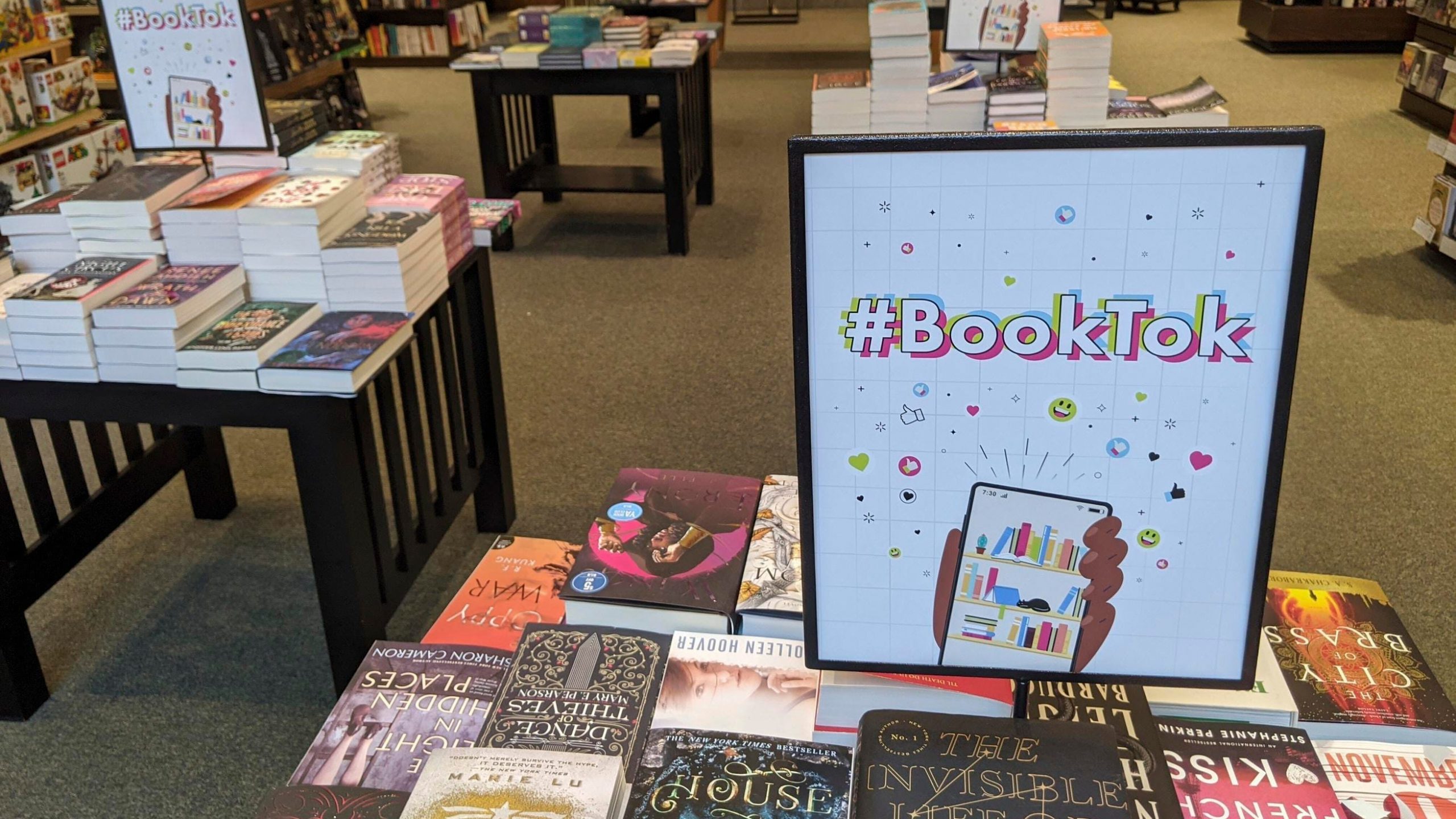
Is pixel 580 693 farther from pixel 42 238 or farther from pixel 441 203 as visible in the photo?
pixel 42 238

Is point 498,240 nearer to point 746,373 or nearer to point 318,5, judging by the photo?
point 746,373

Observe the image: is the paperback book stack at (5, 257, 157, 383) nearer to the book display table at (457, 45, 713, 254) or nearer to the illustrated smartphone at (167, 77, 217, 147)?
the illustrated smartphone at (167, 77, 217, 147)

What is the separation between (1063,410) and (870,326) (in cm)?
18

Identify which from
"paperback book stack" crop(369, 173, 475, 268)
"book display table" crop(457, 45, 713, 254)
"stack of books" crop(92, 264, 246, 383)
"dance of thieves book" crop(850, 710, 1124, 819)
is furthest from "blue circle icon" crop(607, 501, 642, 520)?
"book display table" crop(457, 45, 713, 254)

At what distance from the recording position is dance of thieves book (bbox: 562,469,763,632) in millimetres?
1318

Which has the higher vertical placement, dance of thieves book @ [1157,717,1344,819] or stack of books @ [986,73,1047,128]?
stack of books @ [986,73,1047,128]

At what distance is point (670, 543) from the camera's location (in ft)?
4.63

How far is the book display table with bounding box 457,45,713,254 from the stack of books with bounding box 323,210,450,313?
2.60 meters

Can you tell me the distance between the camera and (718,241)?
496 centimetres

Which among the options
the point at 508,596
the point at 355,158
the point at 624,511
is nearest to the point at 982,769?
the point at 624,511

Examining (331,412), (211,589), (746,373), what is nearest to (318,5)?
(746,373)

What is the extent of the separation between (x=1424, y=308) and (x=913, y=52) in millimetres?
2068

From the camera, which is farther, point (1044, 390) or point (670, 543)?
point (670, 543)

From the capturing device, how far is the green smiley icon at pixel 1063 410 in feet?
3.17
